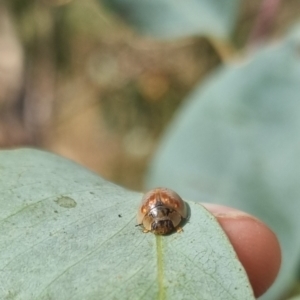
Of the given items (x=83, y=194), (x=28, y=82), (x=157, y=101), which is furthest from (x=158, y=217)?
(x=157, y=101)

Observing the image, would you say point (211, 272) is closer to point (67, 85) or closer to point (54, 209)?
point (54, 209)

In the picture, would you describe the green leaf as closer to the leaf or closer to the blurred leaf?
the blurred leaf

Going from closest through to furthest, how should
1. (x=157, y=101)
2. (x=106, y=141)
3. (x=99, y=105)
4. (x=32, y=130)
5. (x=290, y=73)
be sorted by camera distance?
(x=290, y=73)
(x=32, y=130)
(x=157, y=101)
(x=99, y=105)
(x=106, y=141)

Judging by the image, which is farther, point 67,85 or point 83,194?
point 67,85

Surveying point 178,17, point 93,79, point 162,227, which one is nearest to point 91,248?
point 162,227

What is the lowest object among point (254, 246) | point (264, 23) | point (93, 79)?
point (93, 79)

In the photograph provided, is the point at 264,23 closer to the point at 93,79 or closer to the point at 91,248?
the point at 91,248

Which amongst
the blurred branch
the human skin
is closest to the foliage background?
the blurred branch
